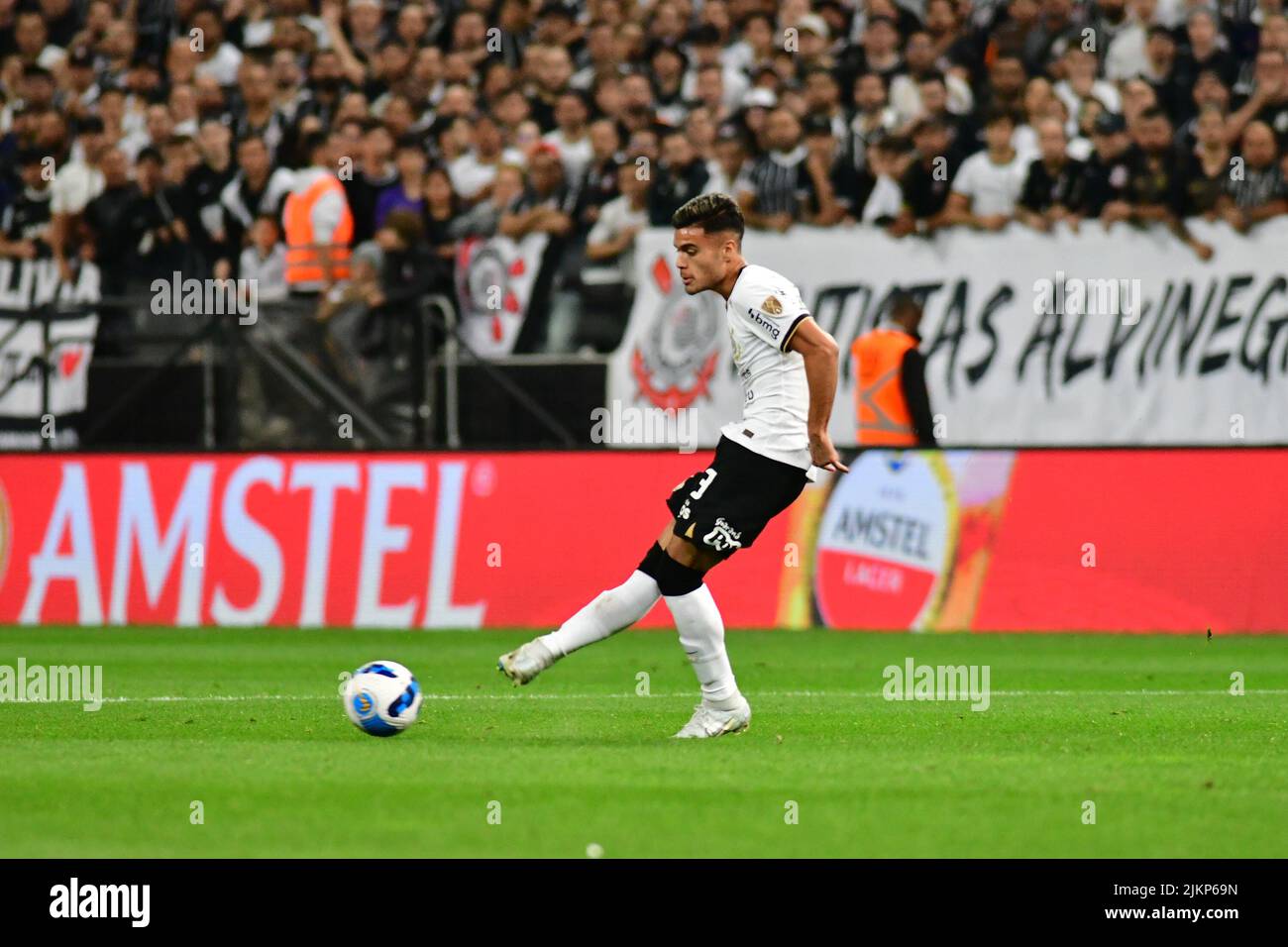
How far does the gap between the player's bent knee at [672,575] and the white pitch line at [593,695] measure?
2.45m

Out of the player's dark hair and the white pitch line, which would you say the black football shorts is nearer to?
the player's dark hair

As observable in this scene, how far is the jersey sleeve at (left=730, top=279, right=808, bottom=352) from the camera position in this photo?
9.61m

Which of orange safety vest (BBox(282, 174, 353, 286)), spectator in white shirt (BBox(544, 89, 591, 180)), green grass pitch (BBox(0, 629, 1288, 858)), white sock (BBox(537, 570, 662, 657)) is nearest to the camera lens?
green grass pitch (BBox(0, 629, 1288, 858))

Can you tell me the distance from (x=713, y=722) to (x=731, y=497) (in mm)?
1015

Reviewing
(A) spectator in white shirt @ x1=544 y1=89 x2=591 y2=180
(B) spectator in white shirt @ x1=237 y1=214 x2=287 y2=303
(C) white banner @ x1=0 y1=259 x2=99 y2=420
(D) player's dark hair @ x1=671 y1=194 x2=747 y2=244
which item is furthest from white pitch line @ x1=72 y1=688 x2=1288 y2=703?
(A) spectator in white shirt @ x1=544 y1=89 x2=591 y2=180

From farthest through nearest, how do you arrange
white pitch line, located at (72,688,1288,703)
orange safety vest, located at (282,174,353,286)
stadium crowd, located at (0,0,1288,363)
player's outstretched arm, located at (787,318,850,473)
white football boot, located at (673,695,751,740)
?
orange safety vest, located at (282,174,353,286) → stadium crowd, located at (0,0,1288,363) → white pitch line, located at (72,688,1288,703) → white football boot, located at (673,695,751,740) → player's outstretched arm, located at (787,318,850,473)

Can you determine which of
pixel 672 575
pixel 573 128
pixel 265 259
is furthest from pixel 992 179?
pixel 672 575

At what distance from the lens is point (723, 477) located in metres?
9.79

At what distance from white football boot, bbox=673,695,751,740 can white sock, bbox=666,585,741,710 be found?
0.11ft

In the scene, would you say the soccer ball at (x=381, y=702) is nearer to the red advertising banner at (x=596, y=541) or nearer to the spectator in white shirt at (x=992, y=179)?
the red advertising banner at (x=596, y=541)

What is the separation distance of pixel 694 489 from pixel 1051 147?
30.5ft

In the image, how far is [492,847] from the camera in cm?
690

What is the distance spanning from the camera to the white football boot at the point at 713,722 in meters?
9.90
